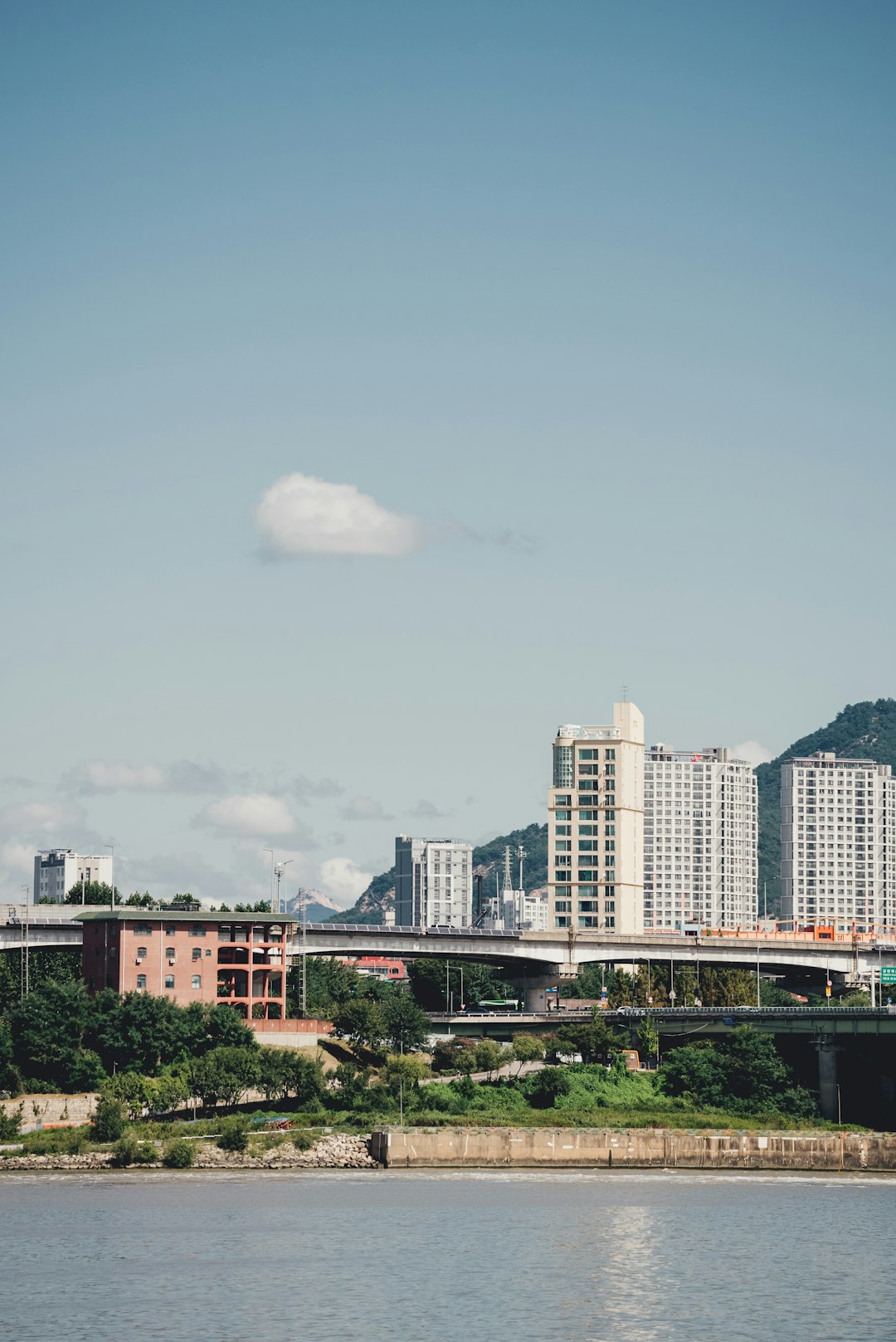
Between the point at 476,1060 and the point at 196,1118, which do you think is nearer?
the point at 196,1118

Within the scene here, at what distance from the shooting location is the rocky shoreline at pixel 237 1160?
4926 inches

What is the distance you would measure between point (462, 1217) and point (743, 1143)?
38.1m

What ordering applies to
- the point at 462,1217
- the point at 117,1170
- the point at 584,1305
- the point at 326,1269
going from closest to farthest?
the point at 584,1305, the point at 326,1269, the point at 462,1217, the point at 117,1170

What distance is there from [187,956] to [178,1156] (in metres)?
41.2

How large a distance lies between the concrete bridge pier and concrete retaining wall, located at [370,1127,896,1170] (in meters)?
16.1

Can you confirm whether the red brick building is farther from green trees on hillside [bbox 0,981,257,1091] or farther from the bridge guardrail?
the bridge guardrail

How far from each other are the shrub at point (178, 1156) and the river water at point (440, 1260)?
3528mm

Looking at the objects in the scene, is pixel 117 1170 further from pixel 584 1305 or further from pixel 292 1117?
pixel 584 1305

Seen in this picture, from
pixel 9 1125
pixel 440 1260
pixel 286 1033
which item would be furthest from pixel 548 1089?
pixel 440 1260

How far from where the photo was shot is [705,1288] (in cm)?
7981

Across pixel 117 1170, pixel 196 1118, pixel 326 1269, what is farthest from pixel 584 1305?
pixel 196 1118

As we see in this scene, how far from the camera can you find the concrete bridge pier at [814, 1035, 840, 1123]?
14975cm

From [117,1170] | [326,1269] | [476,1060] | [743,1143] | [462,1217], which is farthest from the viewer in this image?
[476,1060]

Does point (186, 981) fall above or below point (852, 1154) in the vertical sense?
above
